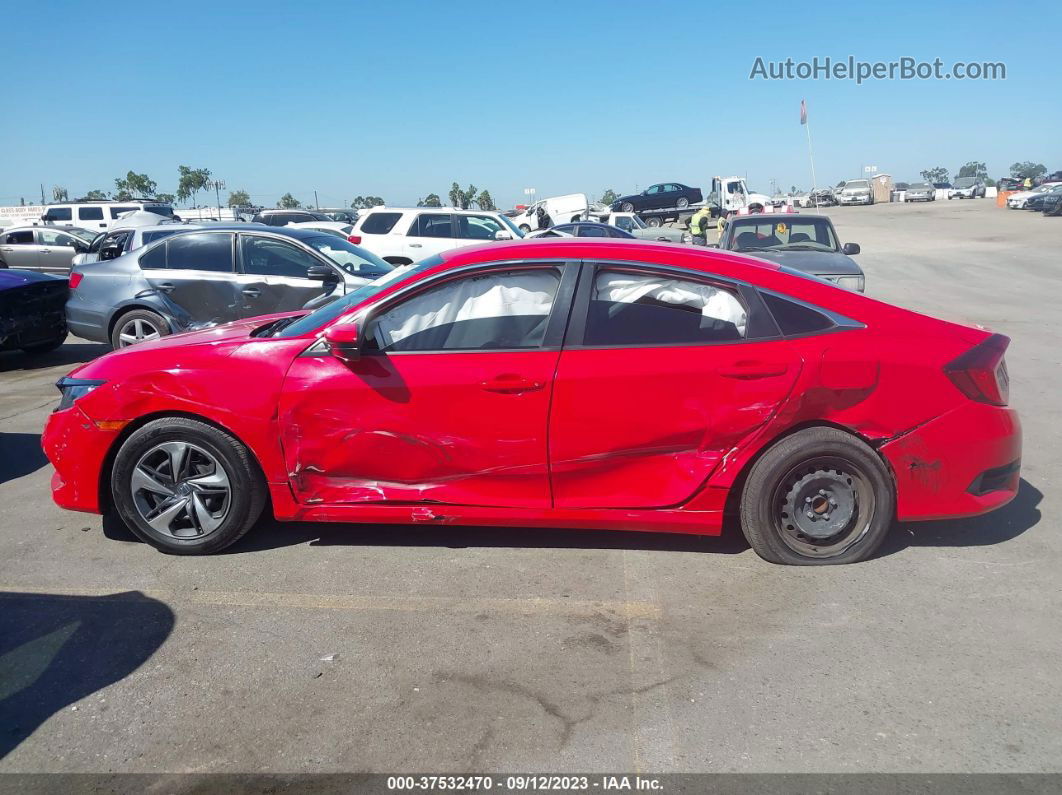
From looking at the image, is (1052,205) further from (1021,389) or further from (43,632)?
(43,632)

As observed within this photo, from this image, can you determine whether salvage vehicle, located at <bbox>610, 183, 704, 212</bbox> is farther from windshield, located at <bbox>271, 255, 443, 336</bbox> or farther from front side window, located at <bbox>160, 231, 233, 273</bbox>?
windshield, located at <bbox>271, 255, 443, 336</bbox>

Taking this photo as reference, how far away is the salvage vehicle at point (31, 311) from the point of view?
10.3 meters

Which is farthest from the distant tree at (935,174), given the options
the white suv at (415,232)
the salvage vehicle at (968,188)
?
the white suv at (415,232)

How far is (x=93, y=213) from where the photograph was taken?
3369 centimetres

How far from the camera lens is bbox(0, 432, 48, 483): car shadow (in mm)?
6309

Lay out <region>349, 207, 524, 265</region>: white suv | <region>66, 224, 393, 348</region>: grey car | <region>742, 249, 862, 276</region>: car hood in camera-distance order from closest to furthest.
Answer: <region>66, 224, 393, 348</region>: grey car → <region>742, 249, 862, 276</region>: car hood → <region>349, 207, 524, 265</region>: white suv

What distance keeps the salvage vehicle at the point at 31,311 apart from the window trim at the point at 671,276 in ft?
28.2

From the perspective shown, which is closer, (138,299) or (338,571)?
(338,571)

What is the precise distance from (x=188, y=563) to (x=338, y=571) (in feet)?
2.70

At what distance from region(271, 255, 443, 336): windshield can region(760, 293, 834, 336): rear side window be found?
1717 millimetres

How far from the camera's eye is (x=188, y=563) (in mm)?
4598

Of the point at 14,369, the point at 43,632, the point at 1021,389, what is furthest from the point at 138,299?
the point at 1021,389

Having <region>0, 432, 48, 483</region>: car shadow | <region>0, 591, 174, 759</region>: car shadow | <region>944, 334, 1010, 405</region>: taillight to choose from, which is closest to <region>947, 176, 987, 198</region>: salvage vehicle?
<region>944, 334, 1010, 405</region>: taillight

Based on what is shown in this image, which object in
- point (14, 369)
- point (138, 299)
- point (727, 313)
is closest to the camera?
point (727, 313)
